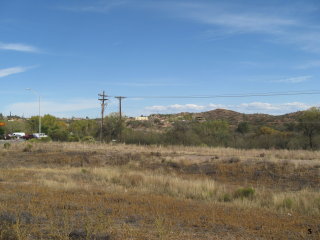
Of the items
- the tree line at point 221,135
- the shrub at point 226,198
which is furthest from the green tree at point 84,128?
the shrub at point 226,198

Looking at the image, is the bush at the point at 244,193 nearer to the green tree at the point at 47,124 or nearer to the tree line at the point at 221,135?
the tree line at the point at 221,135

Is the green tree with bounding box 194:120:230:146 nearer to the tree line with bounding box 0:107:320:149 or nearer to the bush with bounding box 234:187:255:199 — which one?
the tree line with bounding box 0:107:320:149

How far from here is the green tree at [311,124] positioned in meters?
53.1

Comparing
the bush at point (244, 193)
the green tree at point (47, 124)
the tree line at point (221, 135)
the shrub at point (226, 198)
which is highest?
the green tree at point (47, 124)

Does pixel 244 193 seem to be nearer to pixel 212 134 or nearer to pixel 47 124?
pixel 212 134

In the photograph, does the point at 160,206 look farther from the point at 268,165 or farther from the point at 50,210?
the point at 268,165

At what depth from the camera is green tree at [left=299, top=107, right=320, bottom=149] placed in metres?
53.1

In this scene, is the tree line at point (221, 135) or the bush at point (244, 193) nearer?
the bush at point (244, 193)

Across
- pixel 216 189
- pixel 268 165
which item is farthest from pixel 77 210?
pixel 268 165

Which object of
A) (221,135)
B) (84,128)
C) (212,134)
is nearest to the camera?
(221,135)

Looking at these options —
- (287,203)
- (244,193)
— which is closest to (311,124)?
(244,193)

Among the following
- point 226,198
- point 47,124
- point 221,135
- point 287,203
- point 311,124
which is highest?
point 47,124

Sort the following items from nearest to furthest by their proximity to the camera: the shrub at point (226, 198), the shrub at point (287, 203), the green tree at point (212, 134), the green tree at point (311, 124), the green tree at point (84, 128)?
1. the shrub at point (287, 203)
2. the shrub at point (226, 198)
3. the green tree at point (311, 124)
4. the green tree at point (212, 134)
5. the green tree at point (84, 128)

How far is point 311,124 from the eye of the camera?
53.8 metres
